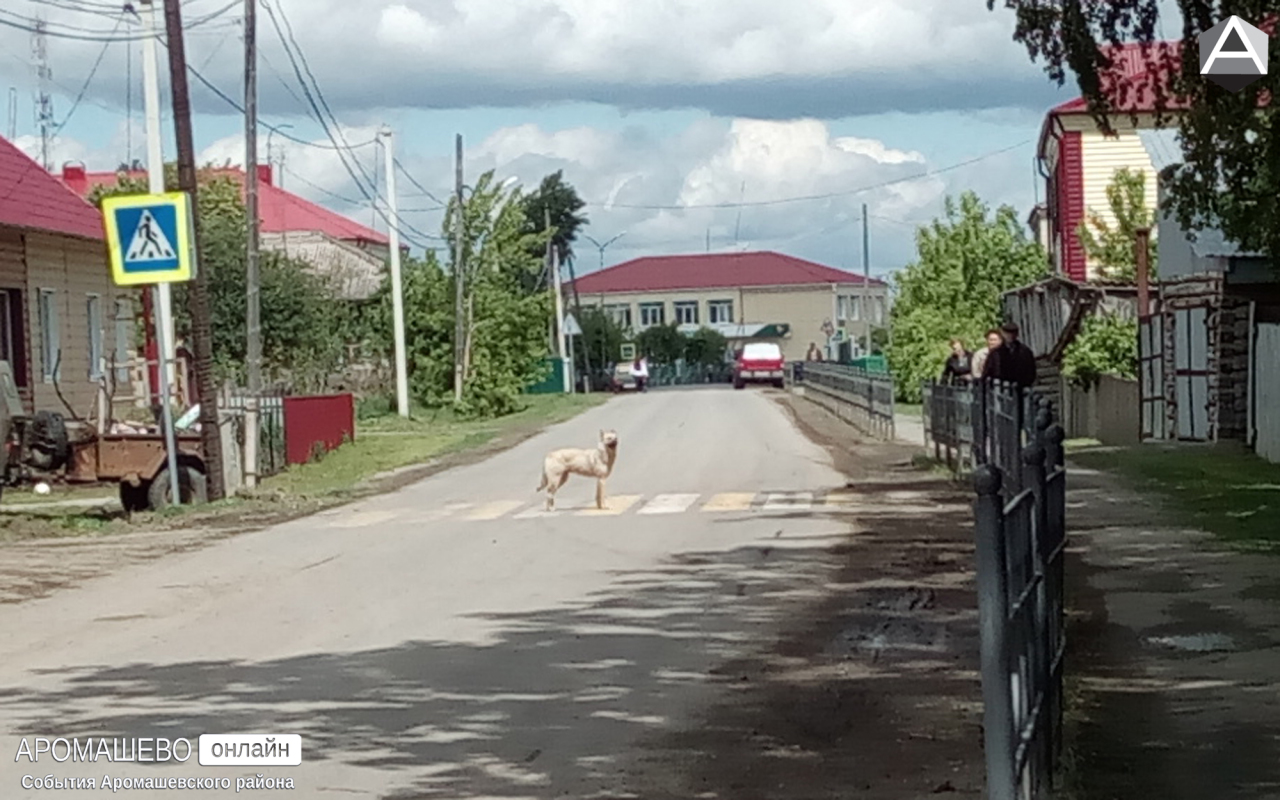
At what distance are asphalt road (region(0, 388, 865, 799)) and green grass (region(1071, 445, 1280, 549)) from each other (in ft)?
11.2

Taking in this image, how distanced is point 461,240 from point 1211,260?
99.5 ft

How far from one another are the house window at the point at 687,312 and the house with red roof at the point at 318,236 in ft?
180

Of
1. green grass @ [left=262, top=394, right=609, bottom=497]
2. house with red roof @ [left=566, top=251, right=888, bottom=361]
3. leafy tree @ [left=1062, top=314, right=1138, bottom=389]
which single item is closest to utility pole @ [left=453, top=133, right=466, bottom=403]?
green grass @ [left=262, top=394, right=609, bottom=497]

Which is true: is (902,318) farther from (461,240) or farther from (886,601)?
(886,601)

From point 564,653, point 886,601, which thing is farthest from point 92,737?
point 886,601

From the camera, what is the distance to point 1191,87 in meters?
15.5

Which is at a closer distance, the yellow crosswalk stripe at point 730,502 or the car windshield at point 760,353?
the yellow crosswalk stripe at point 730,502

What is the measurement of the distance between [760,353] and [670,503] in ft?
211

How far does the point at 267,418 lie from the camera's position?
1222 inches

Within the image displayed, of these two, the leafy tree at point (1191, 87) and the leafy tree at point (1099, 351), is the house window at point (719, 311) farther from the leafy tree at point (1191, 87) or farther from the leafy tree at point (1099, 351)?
the leafy tree at point (1191, 87)

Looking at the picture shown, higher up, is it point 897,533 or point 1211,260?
point 1211,260

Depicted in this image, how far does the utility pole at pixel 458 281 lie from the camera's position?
57.8m

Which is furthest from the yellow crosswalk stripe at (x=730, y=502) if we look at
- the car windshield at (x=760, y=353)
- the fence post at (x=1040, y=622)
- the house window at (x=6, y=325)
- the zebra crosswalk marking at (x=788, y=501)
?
the car windshield at (x=760, y=353)

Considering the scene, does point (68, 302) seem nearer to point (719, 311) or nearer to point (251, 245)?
point (251, 245)
